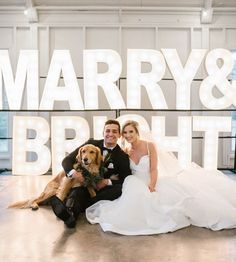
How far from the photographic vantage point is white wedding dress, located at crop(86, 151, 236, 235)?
2902mm

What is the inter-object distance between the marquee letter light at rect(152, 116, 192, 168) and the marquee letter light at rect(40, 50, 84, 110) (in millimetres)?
1188

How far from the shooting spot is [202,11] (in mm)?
6043

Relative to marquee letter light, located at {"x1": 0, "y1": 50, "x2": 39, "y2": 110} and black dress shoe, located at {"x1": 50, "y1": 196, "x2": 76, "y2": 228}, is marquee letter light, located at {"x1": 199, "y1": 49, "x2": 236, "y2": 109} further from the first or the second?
black dress shoe, located at {"x1": 50, "y1": 196, "x2": 76, "y2": 228}

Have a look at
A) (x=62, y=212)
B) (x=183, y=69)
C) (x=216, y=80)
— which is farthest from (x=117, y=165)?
(x=216, y=80)

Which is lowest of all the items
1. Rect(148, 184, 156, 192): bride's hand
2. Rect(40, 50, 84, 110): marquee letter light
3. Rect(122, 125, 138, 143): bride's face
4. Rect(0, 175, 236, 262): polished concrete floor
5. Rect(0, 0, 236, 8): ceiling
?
Rect(0, 175, 236, 262): polished concrete floor

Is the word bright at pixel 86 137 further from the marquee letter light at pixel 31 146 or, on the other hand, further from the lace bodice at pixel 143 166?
the lace bodice at pixel 143 166

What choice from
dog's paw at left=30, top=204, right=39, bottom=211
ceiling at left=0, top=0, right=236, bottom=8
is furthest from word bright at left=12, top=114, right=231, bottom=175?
ceiling at left=0, top=0, right=236, bottom=8

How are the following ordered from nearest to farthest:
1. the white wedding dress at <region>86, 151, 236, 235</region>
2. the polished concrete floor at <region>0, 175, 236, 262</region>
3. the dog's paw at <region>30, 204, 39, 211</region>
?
the polished concrete floor at <region>0, 175, 236, 262</region>
the white wedding dress at <region>86, 151, 236, 235</region>
the dog's paw at <region>30, 204, 39, 211</region>

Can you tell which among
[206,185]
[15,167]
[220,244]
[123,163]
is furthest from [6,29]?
[220,244]

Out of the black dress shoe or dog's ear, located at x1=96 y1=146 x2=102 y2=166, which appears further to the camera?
dog's ear, located at x1=96 y1=146 x2=102 y2=166

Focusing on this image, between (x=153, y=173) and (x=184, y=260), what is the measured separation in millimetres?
1042

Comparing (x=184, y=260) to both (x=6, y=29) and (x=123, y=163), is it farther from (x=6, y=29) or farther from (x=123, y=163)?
(x=6, y=29)

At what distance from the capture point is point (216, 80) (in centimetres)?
514

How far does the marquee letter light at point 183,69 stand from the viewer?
5055 millimetres
